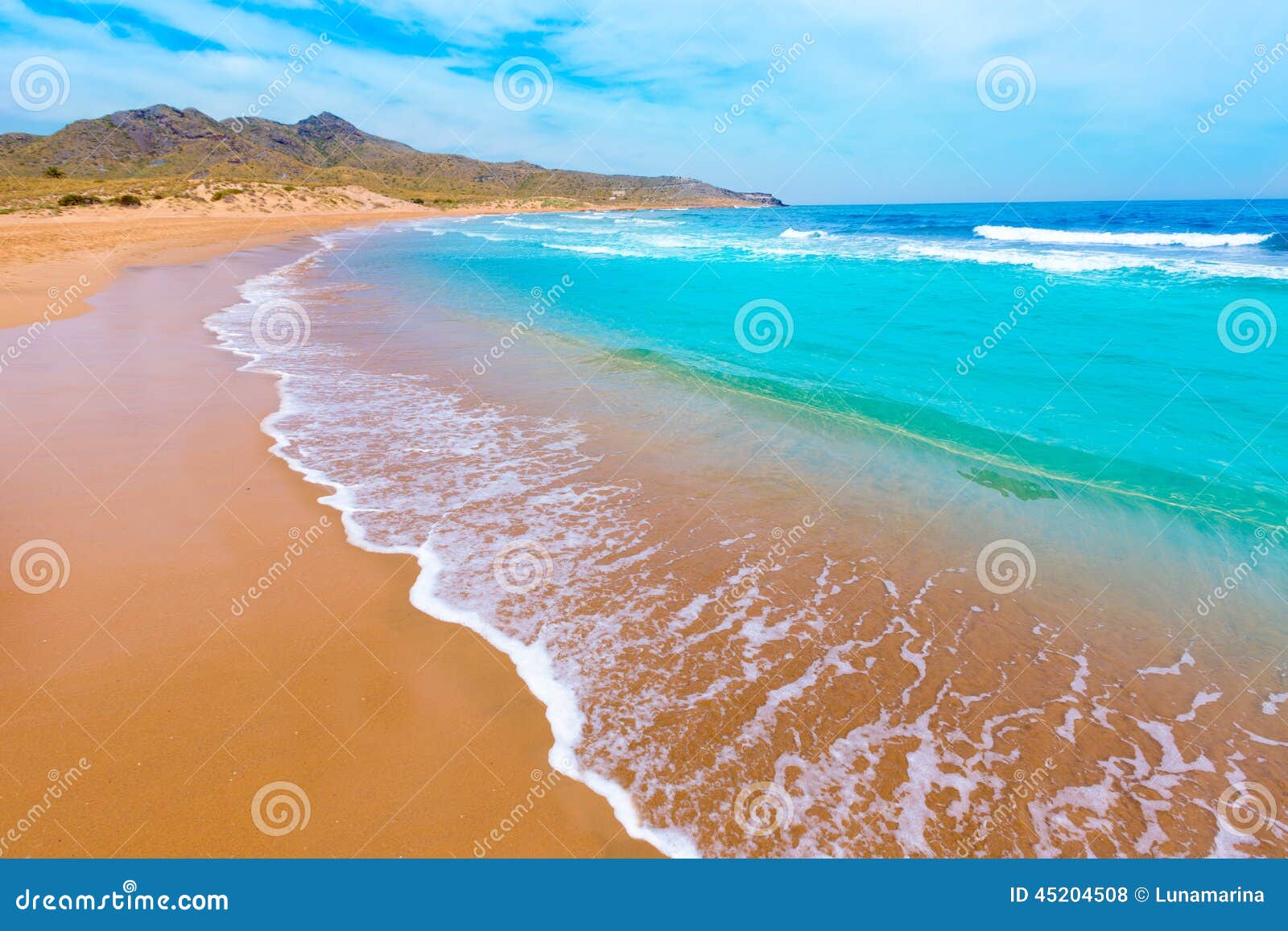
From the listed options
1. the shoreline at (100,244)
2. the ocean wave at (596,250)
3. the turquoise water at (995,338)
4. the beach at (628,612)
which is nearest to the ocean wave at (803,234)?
the turquoise water at (995,338)

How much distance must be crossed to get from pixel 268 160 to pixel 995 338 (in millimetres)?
113886

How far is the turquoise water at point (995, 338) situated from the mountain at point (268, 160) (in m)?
65.0

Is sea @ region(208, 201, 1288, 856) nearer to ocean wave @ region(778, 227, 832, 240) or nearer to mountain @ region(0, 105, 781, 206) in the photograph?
ocean wave @ region(778, 227, 832, 240)

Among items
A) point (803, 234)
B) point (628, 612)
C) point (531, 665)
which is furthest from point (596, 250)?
point (531, 665)

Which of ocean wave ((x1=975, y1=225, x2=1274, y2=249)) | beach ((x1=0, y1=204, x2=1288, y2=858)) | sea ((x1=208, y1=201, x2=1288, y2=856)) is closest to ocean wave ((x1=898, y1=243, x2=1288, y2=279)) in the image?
ocean wave ((x1=975, y1=225, x2=1274, y2=249))

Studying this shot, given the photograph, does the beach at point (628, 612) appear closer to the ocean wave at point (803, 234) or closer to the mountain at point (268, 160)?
the ocean wave at point (803, 234)

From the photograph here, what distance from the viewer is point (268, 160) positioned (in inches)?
3767

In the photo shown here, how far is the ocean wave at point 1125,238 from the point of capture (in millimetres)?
35562

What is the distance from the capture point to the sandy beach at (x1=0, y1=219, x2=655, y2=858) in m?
3.39

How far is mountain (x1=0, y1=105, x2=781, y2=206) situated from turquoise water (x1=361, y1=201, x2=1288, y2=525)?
65020mm

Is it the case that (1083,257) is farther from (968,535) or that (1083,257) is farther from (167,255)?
(167,255)

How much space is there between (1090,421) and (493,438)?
940cm

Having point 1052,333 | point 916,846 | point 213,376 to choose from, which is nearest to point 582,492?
point 916,846

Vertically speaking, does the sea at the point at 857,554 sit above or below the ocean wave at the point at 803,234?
below
